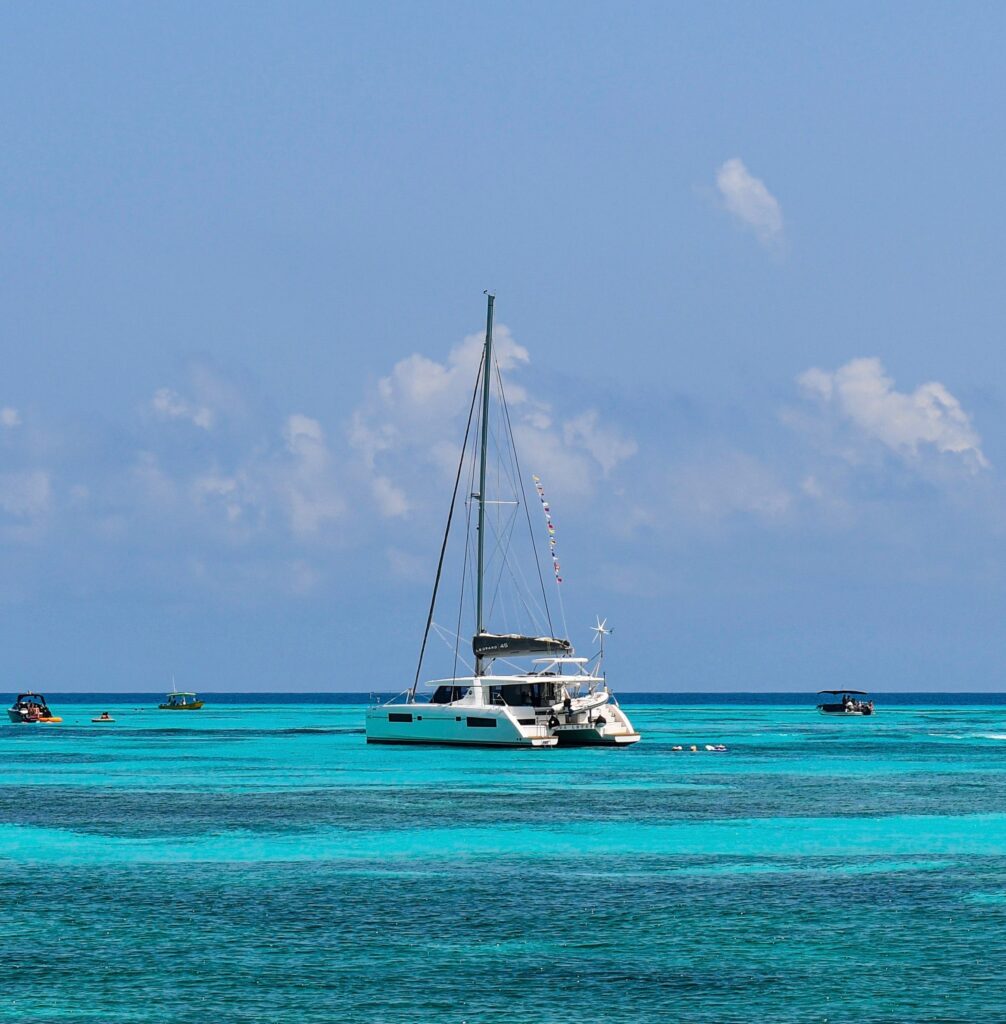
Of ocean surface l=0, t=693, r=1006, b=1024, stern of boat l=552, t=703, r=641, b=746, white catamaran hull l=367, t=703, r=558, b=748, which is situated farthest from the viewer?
stern of boat l=552, t=703, r=641, b=746

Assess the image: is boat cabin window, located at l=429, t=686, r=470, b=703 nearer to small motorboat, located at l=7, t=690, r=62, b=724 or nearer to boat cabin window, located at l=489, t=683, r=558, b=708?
boat cabin window, located at l=489, t=683, r=558, b=708

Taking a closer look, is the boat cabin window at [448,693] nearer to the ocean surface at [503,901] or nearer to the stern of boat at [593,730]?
the stern of boat at [593,730]

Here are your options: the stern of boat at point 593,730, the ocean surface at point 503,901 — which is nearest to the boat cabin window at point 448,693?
the stern of boat at point 593,730

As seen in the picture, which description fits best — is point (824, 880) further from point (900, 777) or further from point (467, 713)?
point (467, 713)

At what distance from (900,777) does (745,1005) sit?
5471 cm

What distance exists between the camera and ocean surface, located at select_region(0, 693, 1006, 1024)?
2700cm

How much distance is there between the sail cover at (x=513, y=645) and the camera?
93.8 m

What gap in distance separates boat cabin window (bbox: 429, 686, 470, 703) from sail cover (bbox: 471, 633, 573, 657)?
229 centimetres

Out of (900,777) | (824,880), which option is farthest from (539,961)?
(900,777)

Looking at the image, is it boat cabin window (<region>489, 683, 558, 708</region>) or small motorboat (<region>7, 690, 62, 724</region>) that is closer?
boat cabin window (<region>489, 683, 558, 708</region>)

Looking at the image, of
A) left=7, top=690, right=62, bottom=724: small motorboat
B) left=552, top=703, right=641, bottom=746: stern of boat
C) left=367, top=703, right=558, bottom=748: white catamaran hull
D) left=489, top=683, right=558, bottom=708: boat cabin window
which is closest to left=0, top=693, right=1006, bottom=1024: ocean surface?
left=367, top=703, right=558, bottom=748: white catamaran hull

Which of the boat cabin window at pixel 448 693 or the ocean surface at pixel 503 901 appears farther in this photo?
the boat cabin window at pixel 448 693

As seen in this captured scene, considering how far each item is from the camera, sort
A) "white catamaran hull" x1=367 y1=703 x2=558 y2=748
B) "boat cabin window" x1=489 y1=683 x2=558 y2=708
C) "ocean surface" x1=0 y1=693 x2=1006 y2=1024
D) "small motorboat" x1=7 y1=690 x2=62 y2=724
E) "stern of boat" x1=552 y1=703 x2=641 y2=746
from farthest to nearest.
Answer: "small motorboat" x1=7 y1=690 x2=62 y2=724
"stern of boat" x1=552 y1=703 x2=641 y2=746
"boat cabin window" x1=489 y1=683 x2=558 y2=708
"white catamaran hull" x1=367 y1=703 x2=558 y2=748
"ocean surface" x1=0 y1=693 x2=1006 y2=1024

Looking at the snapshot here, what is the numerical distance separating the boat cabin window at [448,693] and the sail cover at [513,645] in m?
2.29
